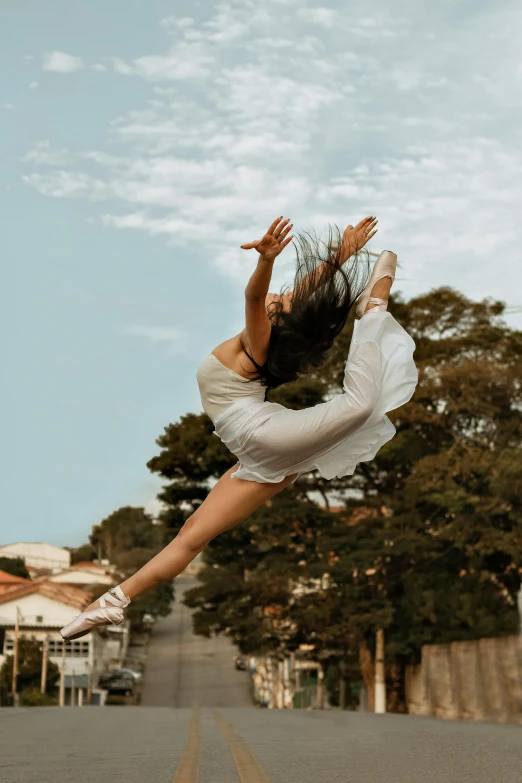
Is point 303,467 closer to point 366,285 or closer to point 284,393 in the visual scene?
point 366,285

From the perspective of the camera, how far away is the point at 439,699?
27016 mm

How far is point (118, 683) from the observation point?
80.3 metres

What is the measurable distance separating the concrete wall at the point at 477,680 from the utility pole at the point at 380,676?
271 inches

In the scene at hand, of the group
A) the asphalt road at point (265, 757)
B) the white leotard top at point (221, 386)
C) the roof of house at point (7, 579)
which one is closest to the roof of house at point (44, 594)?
the roof of house at point (7, 579)

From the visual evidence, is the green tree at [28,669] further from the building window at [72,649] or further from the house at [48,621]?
→ the building window at [72,649]

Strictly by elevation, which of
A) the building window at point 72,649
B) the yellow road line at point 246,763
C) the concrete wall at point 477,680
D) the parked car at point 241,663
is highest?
the building window at point 72,649

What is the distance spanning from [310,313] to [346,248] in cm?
54

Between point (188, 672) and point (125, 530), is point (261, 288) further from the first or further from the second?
point (125, 530)

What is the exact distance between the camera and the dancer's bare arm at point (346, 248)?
638cm

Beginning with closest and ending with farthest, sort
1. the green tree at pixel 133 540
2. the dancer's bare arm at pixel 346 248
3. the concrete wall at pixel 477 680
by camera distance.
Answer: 1. the dancer's bare arm at pixel 346 248
2. the concrete wall at pixel 477 680
3. the green tree at pixel 133 540

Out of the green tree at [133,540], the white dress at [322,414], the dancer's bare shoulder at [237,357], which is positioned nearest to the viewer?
the white dress at [322,414]

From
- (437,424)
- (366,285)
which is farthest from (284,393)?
(366,285)

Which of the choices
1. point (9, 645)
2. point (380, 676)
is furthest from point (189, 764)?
point (9, 645)

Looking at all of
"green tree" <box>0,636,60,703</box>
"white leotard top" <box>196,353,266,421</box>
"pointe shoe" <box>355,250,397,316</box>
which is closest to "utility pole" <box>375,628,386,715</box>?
"pointe shoe" <box>355,250,397,316</box>
